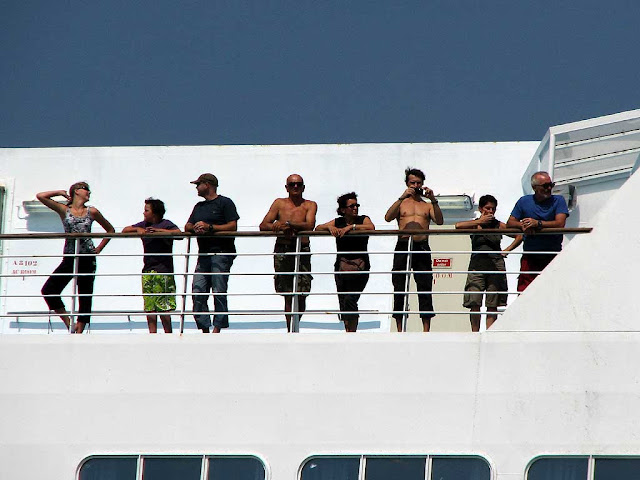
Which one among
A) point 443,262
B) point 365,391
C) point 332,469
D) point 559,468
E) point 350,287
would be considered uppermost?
point 443,262

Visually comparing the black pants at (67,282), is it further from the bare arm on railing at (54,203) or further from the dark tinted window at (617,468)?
the dark tinted window at (617,468)

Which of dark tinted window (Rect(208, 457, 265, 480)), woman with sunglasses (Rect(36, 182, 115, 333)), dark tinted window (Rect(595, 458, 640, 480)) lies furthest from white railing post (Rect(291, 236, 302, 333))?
dark tinted window (Rect(595, 458, 640, 480))

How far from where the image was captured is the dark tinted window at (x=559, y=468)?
726cm

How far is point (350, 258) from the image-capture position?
8.66 meters

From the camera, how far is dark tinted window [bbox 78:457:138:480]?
7.65m

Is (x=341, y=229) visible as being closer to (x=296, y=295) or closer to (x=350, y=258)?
(x=350, y=258)

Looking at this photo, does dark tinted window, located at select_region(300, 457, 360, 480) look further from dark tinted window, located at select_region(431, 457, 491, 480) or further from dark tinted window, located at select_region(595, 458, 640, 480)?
dark tinted window, located at select_region(595, 458, 640, 480)

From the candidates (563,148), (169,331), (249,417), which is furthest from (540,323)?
(563,148)

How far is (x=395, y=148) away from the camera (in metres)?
12.1

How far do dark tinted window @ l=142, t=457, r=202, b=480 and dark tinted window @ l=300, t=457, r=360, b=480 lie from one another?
0.81 meters

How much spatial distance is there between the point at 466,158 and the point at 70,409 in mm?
5938

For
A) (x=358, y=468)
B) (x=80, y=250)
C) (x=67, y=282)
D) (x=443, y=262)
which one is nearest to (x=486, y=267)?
(x=358, y=468)

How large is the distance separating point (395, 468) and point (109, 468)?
214cm

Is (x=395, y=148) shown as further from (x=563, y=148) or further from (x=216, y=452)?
(x=216, y=452)
